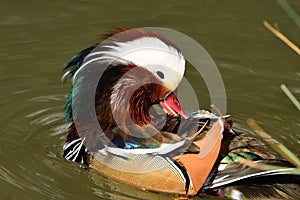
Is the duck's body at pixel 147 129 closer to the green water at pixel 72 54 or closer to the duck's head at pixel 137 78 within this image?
the duck's head at pixel 137 78

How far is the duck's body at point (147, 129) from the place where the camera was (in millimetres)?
3936

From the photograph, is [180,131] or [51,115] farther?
[51,115]

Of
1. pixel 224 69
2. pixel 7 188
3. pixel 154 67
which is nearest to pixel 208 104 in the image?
pixel 224 69

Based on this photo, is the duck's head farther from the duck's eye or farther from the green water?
the green water

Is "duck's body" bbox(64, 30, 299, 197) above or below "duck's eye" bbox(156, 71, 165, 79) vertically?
below

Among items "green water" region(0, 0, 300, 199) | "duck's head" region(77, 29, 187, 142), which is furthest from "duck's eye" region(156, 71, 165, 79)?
→ "green water" region(0, 0, 300, 199)

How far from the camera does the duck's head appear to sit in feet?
13.5

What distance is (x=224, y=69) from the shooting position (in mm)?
5559

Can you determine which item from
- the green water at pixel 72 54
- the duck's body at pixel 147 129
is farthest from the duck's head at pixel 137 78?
the green water at pixel 72 54

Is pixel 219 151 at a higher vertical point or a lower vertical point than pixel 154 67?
lower

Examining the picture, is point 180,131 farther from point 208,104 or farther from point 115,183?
point 208,104

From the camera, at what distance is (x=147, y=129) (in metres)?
4.29

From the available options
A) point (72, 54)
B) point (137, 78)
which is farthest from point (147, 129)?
point (72, 54)

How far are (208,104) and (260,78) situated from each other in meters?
0.57
